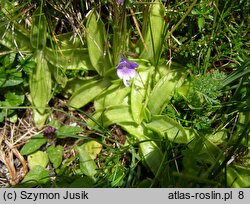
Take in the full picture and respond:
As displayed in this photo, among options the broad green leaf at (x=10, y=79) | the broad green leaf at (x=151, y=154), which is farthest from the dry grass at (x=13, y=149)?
the broad green leaf at (x=151, y=154)

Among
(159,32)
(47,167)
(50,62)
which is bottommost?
(47,167)

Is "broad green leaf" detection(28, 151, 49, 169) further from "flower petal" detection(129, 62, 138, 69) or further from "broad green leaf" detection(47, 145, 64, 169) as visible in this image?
"flower petal" detection(129, 62, 138, 69)

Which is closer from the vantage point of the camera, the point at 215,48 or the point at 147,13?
the point at 147,13

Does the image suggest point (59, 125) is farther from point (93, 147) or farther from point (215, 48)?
point (215, 48)

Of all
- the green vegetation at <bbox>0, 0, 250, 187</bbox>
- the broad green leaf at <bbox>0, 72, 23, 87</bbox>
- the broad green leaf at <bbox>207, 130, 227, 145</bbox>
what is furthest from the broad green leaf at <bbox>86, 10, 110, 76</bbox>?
the broad green leaf at <bbox>207, 130, 227, 145</bbox>

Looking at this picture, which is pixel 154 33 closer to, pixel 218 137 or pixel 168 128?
pixel 168 128

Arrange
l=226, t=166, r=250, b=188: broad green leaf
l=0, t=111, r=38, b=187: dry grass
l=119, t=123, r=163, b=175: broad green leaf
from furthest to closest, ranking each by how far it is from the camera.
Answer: l=0, t=111, r=38, b=187: dry grass < l=119, t=123, r=163, b=175: broad green leaf < l=226, t=166, r=250, b=188: broad green leaf

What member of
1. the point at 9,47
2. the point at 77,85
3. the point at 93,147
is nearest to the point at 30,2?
the point at 9,47
